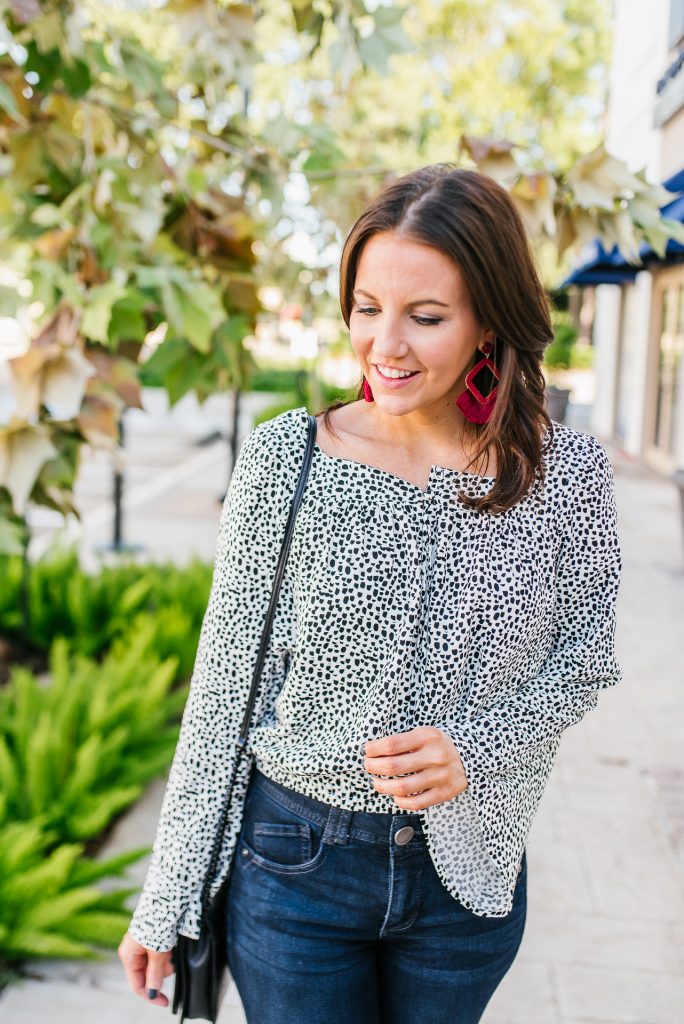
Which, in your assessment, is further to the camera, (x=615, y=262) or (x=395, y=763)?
(x=615, y=262)

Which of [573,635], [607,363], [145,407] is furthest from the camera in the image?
[607,363]

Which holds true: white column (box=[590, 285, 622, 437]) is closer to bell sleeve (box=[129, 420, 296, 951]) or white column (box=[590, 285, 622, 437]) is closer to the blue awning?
the blue awning

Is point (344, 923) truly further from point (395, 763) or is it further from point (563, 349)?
point (563, 349)

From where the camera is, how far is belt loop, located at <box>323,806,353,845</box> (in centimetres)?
144

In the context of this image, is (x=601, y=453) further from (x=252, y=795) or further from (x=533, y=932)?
(x=533, y=932)

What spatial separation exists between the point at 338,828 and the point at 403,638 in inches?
11.2

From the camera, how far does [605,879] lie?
141 inches

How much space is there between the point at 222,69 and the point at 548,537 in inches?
93.0

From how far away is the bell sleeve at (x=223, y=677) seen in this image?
1.43m

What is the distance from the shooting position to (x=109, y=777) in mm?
3729

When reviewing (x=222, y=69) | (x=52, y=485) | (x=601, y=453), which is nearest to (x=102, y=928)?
(x=52, y=485)

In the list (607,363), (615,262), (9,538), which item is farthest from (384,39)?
(607,363)

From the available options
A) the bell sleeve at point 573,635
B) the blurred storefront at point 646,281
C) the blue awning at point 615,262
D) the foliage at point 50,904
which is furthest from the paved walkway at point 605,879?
the blurred storefront at point 646,281

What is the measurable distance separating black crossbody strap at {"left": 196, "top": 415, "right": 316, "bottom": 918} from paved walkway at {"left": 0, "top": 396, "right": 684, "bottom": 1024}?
1.52 metres
